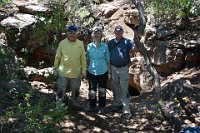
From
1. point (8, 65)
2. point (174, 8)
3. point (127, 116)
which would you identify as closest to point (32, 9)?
point (8, 65)

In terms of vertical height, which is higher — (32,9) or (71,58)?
(32,9)

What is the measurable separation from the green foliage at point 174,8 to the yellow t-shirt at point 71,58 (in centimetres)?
529

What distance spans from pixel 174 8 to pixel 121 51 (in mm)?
5082

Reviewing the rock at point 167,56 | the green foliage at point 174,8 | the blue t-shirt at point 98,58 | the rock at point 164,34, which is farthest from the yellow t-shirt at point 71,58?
the green foliage at point 174,8

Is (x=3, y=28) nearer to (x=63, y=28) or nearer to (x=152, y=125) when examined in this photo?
(x=63, y=28)

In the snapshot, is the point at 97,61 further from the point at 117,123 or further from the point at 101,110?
the point at 117,123

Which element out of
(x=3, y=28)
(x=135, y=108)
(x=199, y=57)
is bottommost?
(x=135, y=108)

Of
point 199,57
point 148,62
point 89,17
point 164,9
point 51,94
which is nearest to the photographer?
point 148,62

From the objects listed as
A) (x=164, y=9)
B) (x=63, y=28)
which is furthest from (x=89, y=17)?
(x=63, y=28)

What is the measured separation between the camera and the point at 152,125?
23.3 feet

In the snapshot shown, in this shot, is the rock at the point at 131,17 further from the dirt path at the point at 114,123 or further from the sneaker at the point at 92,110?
the sneaker at the point at 92,110

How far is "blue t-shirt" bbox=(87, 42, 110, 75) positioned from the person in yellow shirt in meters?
0.24

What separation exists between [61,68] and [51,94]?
4.78ft

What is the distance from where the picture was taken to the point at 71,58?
6781mm
